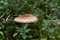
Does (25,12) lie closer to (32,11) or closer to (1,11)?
(32,11)

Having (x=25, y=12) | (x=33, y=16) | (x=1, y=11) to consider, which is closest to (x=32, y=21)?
(x=33, y=16)

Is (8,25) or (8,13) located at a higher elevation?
(8,13)

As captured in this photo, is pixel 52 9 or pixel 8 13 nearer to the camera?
pixel 8 13

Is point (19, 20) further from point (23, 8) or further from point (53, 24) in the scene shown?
point (53, 24)

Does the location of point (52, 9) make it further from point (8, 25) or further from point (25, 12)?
point (8, 25)

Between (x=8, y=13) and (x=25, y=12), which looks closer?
(x=8, y=13)

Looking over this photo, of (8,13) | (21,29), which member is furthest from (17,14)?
(21,29)

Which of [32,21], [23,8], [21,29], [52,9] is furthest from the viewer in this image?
[52,9]

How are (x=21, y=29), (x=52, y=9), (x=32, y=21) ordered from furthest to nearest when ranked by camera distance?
(x=52, y=9) → (x=32, y=21) → (x=21, y=29)

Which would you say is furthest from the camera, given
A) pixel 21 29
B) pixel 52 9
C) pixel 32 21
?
pixel 52 9
